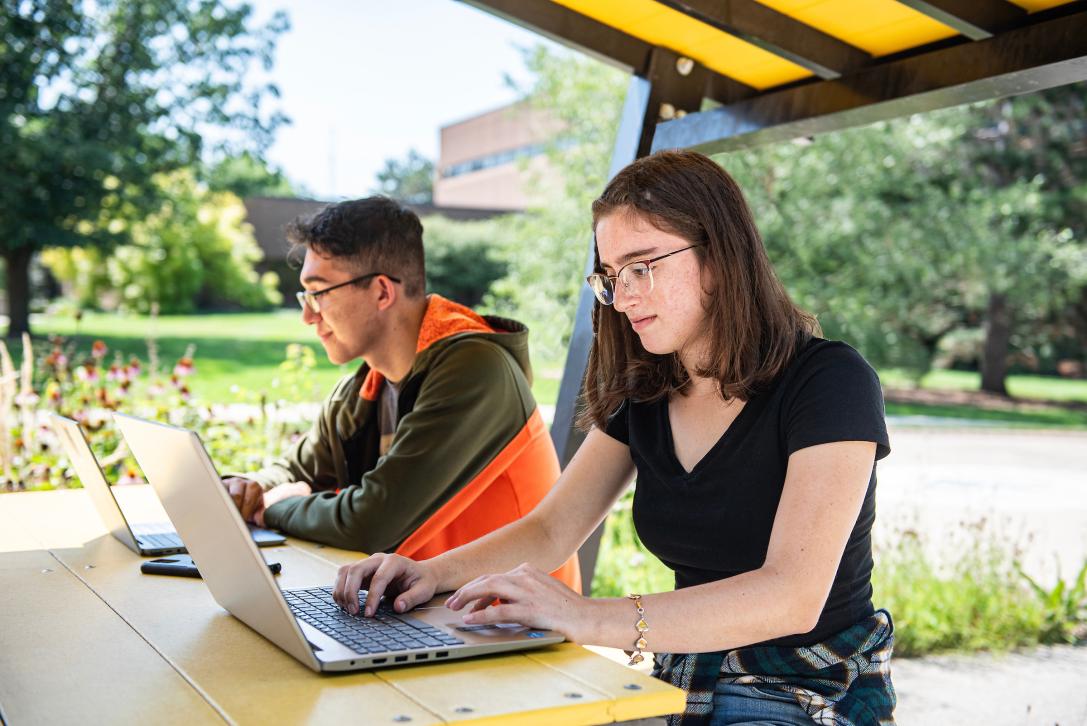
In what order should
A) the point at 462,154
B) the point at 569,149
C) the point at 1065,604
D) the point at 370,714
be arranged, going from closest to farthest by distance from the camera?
the point at 370,714
the point at 1065,604
the point at 569,149
the point at 462,154

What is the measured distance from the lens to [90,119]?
1905cm

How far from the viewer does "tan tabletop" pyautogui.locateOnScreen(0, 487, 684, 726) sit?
1353mm

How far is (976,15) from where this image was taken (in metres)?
2.62

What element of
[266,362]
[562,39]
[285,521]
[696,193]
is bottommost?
[266,362]

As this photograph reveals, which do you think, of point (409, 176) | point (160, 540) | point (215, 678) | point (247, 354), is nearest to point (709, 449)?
point (215, 678)

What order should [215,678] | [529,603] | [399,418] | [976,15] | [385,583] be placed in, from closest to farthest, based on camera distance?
1. [215,678]
2. [529,603]
3. [385,583]
4. [976,15]
5. [399,418]

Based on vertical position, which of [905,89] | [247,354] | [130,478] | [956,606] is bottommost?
[247,354]

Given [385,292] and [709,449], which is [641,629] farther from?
[385,292]

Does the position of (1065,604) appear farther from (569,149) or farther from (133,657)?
(569,149)

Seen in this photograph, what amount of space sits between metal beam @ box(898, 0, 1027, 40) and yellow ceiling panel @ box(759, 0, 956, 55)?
171 millimetres

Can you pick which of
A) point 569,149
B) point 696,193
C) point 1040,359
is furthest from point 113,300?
point 696,193

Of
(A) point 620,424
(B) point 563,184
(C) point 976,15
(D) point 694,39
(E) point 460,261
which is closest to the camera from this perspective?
(A) point 620,424

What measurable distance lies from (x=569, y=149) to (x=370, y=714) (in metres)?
9.85

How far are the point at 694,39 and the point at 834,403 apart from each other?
1.86 m
